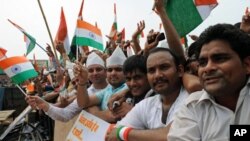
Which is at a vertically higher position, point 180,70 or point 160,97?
point 180,70

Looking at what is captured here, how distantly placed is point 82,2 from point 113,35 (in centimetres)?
107

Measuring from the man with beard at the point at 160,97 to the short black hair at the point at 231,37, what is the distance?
0.69 m

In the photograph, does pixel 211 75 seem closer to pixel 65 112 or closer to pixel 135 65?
pixel 135 65

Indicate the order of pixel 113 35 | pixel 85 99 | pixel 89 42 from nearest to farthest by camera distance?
pixel 85 99, pixel 89 42, pixel 113 35

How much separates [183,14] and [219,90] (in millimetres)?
2051

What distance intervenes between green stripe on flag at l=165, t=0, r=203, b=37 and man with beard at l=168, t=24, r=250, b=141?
5.88 feet

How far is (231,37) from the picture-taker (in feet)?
6.69

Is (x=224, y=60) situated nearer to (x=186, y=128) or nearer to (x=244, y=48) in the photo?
→ (x=244, y=48)

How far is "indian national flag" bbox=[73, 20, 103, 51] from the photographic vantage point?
609 cm

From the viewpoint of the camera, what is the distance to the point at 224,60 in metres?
2.00

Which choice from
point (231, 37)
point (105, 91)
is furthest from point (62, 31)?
point (231, 37)

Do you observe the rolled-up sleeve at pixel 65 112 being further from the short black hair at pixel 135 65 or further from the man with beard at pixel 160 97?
the man with beard at pixel 160 97

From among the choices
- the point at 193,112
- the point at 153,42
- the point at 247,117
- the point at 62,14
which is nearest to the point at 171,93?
the point at 193,112

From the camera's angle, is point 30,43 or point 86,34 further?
point 30,43
